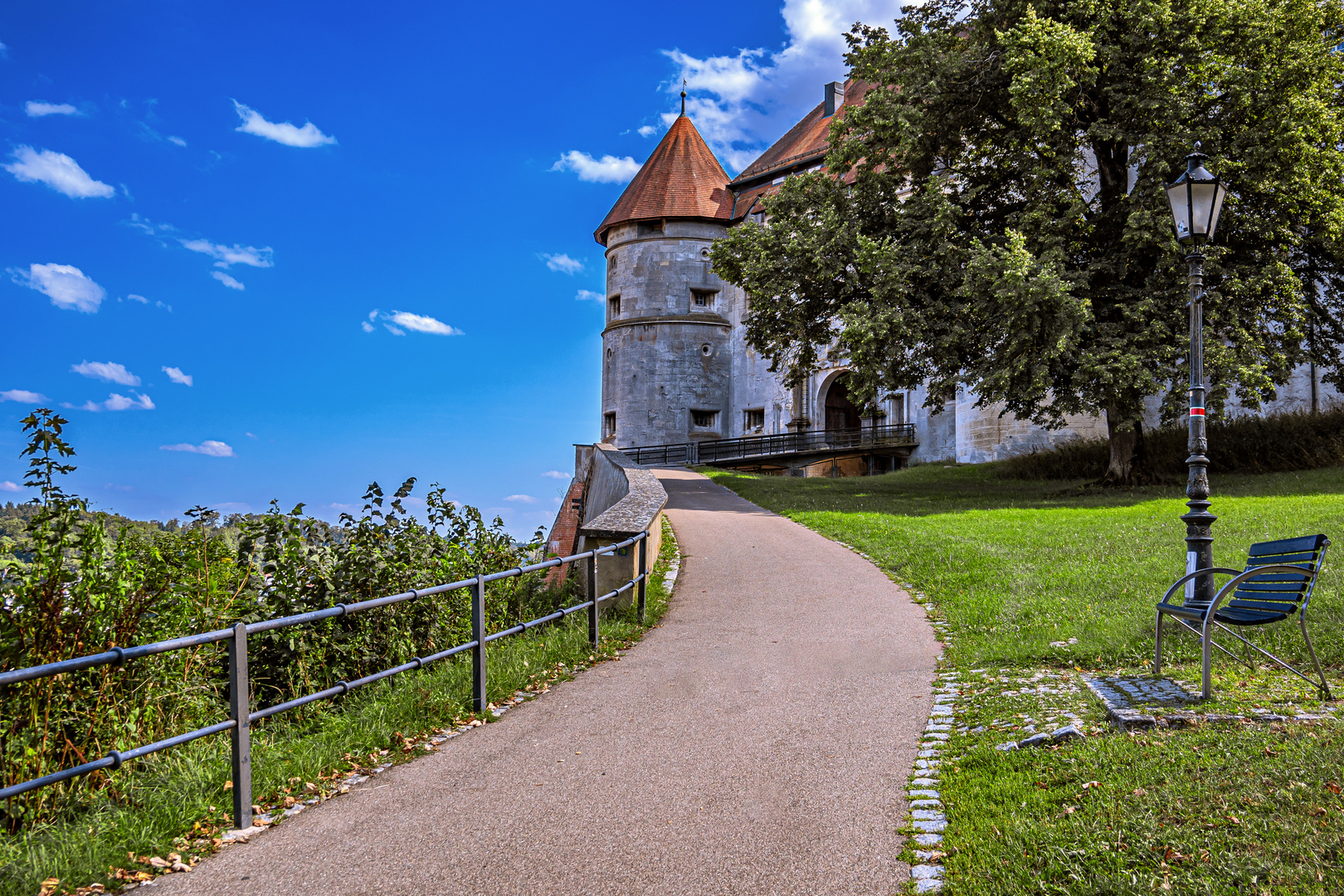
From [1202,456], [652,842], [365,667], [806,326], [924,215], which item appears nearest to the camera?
[652,842]

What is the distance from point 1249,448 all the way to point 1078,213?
26.2 feet

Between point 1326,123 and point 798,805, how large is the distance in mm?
20923

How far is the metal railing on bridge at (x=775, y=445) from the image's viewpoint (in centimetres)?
3883

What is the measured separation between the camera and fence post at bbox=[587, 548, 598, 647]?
7777 millimetres

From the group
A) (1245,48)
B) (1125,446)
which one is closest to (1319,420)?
(1125,446)

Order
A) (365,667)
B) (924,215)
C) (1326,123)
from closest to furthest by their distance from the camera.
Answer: (365,667)
(1326,123)
(924,215)

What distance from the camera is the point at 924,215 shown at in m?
21.1

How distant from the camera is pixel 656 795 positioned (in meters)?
4.47

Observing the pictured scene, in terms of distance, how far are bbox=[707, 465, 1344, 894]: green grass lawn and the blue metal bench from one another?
280mm

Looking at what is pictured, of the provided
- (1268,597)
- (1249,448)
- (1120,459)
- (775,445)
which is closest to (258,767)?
(1268,597)

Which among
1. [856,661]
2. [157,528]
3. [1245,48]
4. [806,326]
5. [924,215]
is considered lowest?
[856,661]

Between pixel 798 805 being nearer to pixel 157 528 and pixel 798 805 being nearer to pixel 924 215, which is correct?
pixel 157 528

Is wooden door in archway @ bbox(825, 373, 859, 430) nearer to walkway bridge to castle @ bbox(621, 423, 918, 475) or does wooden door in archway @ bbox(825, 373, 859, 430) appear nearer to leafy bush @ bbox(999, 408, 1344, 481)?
walkway bridge to castle @ bbox(621, 423, 918, 475)

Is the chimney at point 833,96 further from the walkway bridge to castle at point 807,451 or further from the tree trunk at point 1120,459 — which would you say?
the tree trunk at point 1120,459
